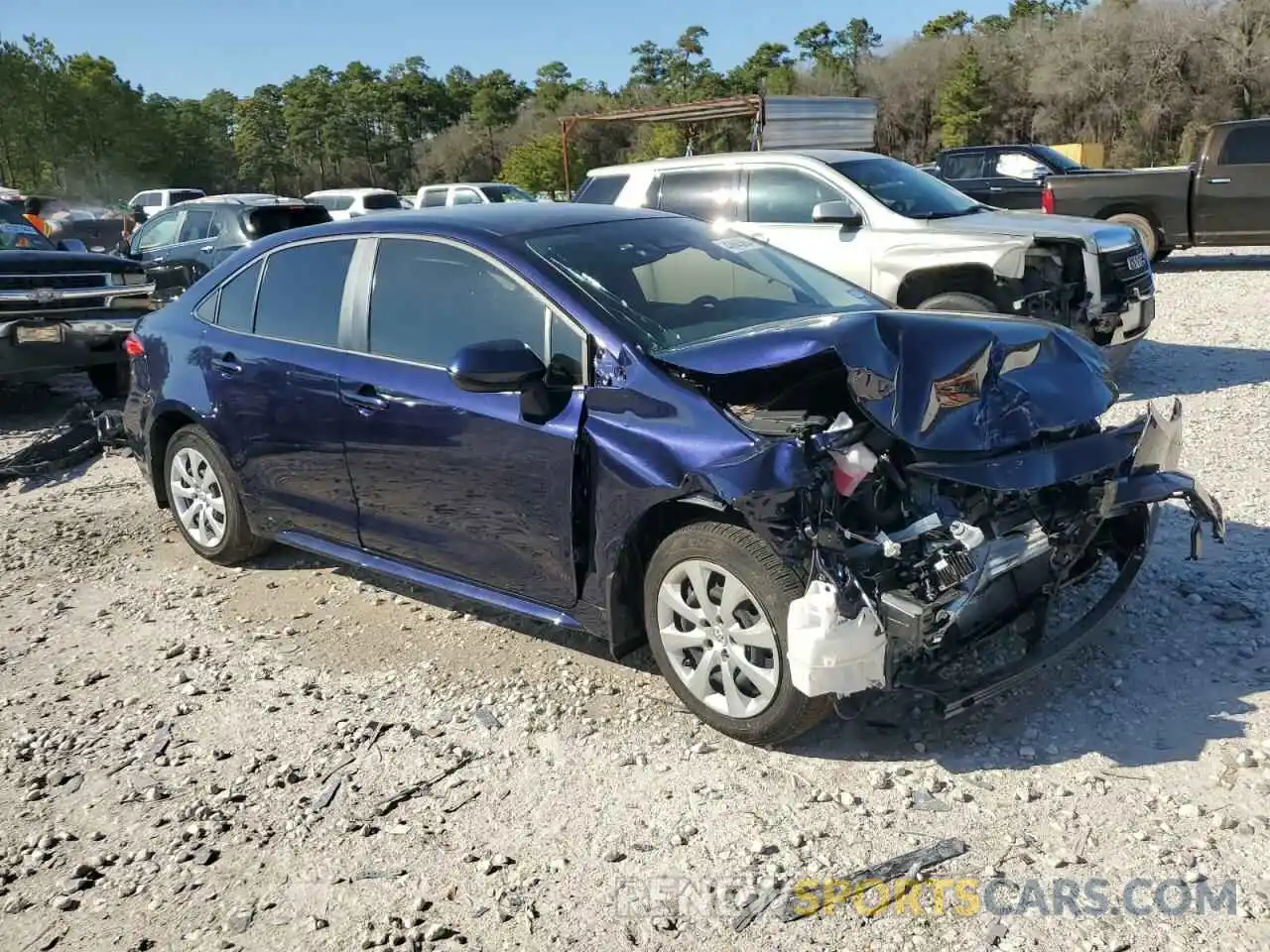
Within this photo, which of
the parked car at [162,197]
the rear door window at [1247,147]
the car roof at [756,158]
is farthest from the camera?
the parked car at [162,197]

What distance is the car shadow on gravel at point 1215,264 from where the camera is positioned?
14773 millimetres

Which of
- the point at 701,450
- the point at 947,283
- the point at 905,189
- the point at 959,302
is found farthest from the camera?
the point at 905,189

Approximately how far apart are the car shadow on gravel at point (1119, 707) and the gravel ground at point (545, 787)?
1cm

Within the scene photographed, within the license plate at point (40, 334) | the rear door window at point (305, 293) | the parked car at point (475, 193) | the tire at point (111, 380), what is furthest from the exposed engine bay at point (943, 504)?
the parked car at point (475, 193)

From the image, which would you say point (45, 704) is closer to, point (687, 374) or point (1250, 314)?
point (687, 374)

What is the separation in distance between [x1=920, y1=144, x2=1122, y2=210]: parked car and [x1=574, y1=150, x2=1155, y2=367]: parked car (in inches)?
306

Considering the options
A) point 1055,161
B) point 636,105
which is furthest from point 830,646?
point 636,105

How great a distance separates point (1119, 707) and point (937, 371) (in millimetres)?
1320

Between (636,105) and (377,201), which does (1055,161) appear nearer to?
(377,201)

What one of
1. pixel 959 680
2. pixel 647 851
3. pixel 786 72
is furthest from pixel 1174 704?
pixel 786 72

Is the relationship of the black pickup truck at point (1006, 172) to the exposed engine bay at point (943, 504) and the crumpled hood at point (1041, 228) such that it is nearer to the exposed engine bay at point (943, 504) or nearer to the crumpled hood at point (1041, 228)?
the crumpled hood at point (1041, 228)

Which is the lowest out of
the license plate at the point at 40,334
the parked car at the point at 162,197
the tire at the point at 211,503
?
the tire at the point at 211,503

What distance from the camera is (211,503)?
5492 mm

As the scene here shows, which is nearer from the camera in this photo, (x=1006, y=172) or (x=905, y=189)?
(x=905, y=189)
